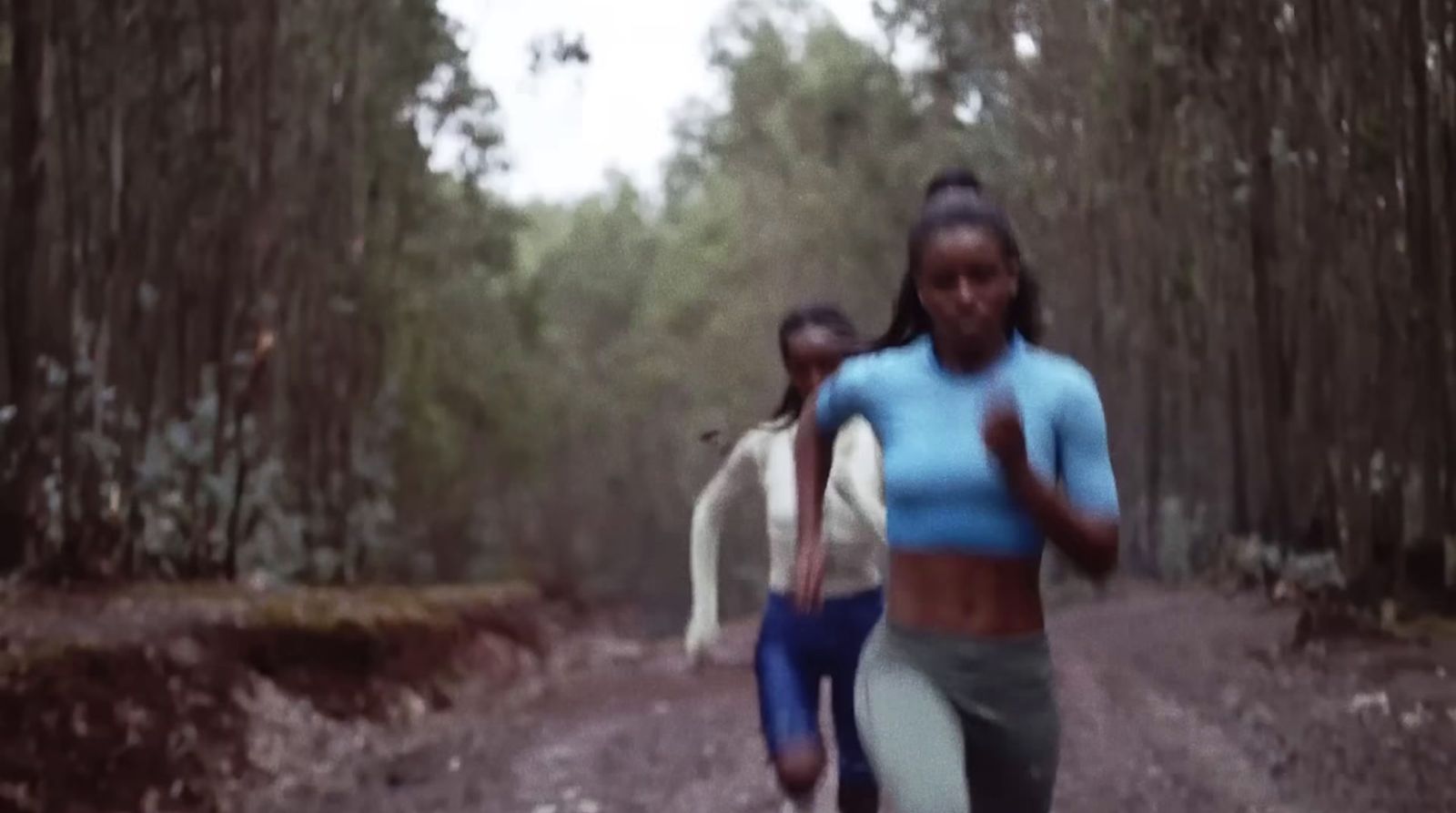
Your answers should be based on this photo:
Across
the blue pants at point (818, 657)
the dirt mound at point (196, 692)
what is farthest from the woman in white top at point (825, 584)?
the dirt mound at point (196, 692)

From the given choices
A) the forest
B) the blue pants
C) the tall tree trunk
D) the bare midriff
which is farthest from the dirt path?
the bare midriff

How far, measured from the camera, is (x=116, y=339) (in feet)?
45.1

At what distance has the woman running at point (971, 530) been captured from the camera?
10.4 feet

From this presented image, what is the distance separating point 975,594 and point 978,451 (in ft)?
0.83

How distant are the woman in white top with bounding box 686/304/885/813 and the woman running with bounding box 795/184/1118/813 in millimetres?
1340

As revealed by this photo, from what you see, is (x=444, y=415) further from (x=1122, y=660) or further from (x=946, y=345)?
(x=946, y=345)

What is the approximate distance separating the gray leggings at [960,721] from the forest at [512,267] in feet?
5.89

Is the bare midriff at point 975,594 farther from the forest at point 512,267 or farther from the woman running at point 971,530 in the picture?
the forest at point 512,267

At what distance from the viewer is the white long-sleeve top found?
4.85 metres

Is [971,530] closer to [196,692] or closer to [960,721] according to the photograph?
[960,721]

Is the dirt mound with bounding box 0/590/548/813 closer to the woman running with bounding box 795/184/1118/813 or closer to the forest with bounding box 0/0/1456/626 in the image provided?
the forest with bounding box 0/0/1456/626

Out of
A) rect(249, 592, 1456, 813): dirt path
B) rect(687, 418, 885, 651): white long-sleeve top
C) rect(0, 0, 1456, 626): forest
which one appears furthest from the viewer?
rect(0, 0, 1456, 626): forest

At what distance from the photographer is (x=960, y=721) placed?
10.7 feet

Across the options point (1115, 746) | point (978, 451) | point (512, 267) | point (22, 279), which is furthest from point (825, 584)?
point (512, 267)
